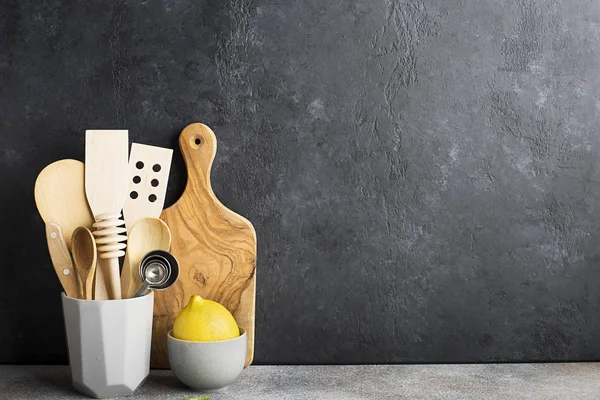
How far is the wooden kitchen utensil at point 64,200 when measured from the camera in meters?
1.14

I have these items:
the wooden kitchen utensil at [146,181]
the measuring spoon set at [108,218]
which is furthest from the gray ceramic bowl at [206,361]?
the wooden kitchen utensil at [146,181]

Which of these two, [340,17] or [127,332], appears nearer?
[127,332]

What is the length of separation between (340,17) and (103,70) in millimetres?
454

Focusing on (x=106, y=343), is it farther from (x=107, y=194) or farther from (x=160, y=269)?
(x=107, y=194)

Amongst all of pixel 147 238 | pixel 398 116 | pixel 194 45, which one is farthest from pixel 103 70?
pixel 398 116

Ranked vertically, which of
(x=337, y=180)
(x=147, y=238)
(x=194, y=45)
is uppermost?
(x=194, y=45)

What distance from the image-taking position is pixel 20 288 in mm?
1268

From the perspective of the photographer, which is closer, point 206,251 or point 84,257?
point 84,257

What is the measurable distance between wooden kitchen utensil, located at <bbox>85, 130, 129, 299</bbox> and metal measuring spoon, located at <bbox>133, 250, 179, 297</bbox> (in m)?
0.04

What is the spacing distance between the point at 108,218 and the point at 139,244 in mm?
69

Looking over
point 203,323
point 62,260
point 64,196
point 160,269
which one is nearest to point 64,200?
point 64,196

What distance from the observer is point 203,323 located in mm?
1100

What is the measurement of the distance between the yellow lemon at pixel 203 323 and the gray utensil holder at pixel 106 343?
63 mm

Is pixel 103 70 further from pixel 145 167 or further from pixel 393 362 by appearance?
pixel 393 362
